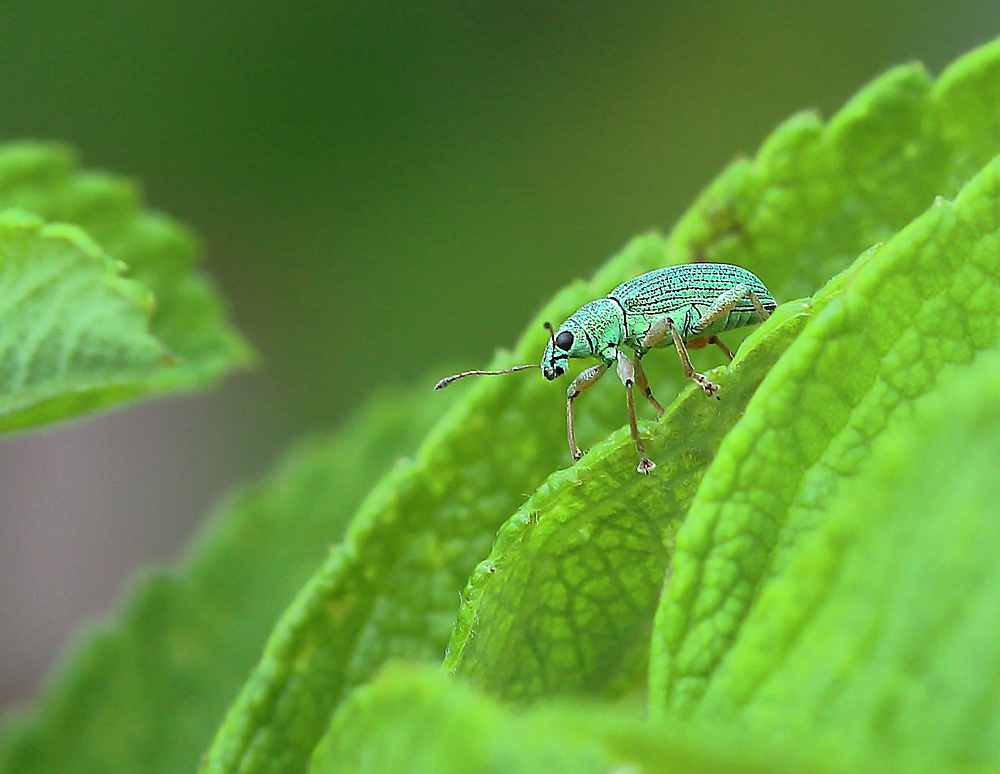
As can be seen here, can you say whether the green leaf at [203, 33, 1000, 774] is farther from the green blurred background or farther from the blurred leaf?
the green blurred background

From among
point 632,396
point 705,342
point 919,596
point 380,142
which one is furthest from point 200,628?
point 380,142

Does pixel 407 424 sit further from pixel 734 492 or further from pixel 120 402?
pixel 734 492

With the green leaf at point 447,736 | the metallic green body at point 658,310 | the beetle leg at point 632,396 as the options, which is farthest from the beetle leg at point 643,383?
the green leaf at point 447,736

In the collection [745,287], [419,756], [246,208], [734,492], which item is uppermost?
[246,208]

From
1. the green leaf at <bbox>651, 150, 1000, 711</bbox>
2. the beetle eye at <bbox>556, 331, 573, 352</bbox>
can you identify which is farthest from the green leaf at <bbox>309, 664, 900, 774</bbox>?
the beetle eye at <bbox>556, 331, 573, 352</bbox>

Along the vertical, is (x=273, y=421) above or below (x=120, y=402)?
above

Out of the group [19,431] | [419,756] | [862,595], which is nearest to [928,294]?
[862,595]

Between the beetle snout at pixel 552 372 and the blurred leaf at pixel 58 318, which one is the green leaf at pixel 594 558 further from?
the blurred leaf at pixel 58 318

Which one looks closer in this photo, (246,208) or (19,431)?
(19,431)
